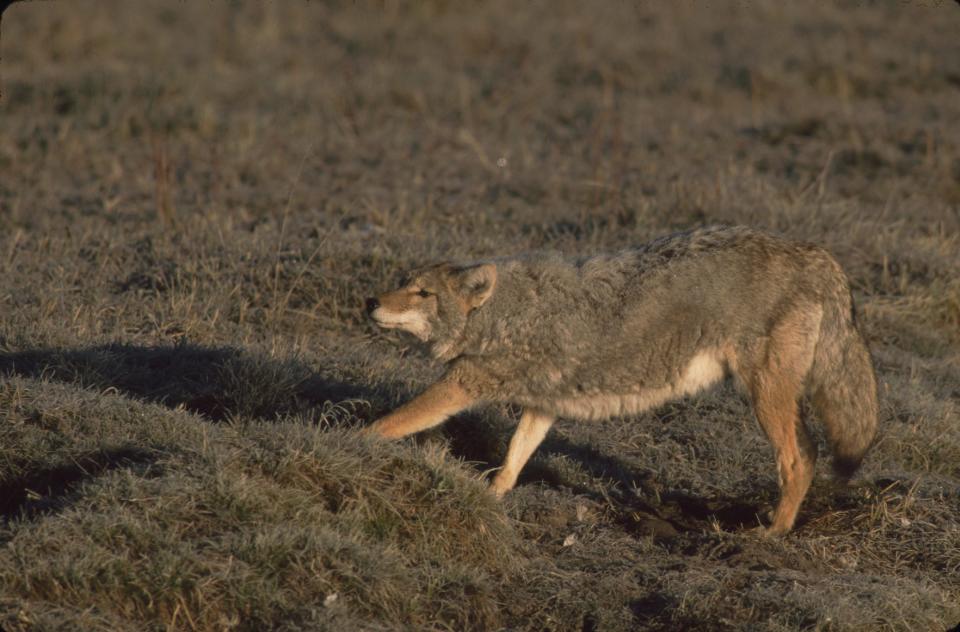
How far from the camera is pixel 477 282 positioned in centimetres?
669

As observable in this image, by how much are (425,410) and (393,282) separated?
3070mm

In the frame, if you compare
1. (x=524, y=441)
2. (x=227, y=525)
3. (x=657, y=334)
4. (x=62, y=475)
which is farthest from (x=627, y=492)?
(x=62, y=475)

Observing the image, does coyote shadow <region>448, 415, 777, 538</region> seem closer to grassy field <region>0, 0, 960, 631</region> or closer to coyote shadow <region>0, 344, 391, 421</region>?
grassy field <region>0, 0, 960, 631</region>

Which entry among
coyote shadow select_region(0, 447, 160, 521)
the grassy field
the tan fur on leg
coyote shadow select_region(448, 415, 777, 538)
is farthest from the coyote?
coyote shadow select_region(0, 447, 160, 521)

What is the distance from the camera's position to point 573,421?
323 inches

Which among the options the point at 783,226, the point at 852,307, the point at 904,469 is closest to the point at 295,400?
the point at 852,307

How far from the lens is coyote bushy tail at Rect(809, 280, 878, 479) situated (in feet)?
22.3

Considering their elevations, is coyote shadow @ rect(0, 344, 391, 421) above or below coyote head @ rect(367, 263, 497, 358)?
below

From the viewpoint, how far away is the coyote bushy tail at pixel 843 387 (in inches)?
268

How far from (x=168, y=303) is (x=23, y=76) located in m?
9.11

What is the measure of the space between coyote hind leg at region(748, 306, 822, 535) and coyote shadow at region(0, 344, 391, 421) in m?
2.49

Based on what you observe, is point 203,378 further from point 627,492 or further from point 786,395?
point 786,395

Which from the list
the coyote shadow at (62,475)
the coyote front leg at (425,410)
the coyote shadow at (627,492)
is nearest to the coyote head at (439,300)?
the coyote front leg at (425,410)

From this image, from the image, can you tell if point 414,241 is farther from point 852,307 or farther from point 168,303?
point 852,307
